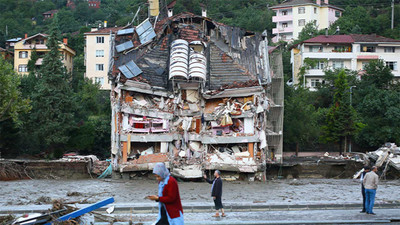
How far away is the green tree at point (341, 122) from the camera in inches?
2104

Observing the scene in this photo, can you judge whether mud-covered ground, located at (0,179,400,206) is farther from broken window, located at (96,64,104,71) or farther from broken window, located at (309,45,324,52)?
broken window, located at (96,64,104,71)

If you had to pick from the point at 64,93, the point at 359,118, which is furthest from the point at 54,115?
the point at 359,118

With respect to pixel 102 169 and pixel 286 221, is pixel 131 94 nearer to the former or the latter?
pixel 102 169

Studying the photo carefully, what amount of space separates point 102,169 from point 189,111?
22.4 feet

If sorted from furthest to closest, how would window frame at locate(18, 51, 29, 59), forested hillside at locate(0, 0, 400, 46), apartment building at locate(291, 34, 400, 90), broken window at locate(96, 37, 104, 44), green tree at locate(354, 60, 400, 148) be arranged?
forested hillside at locate(0, 0, 400, 46) → window frame at locate(18, 51, 29, 59) → broken window at locate(96, 37, 104, 44) → apartment building at locate(291, 34, 400, 90) → green tree at locate(354, 60, 400, 148)

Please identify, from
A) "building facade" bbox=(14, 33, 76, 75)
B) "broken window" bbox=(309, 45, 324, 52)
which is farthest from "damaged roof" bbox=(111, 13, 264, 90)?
"building facade" bbox=(14, 33, 76, 75)

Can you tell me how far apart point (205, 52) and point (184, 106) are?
150 inches

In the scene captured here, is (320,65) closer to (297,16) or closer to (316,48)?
(316,48)

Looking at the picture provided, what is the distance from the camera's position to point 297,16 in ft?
310

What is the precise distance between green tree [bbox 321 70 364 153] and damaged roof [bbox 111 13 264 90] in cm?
1737

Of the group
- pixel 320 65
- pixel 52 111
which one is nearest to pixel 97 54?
pixel 52 111

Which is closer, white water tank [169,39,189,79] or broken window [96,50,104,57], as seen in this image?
white water tank [169,39,189,79]

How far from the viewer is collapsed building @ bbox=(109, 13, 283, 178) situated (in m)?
35.2

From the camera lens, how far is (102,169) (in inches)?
1479
